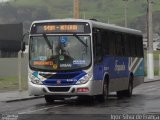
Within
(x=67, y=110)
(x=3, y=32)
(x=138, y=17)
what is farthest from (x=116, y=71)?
(x=138, y=17)

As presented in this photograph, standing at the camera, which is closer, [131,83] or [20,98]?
[20,98]

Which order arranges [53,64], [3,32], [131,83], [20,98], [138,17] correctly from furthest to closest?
[138,17]
[3,32]
[131,83]
[20,98]
[53,64]

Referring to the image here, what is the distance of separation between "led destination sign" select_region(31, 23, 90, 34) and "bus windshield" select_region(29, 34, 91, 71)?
0.63 ft

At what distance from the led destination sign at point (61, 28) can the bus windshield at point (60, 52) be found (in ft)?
0.63

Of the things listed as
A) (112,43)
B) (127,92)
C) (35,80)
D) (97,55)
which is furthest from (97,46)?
(127,92)

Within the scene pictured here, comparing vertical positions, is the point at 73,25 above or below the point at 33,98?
above

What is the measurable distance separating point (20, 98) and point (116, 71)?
14.7 ft

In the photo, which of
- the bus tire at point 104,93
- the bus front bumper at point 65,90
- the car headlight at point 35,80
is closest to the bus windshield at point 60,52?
the car headlight at point 35,80

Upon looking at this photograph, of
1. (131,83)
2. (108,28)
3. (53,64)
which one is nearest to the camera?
(53,64)

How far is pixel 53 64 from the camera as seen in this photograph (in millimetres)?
21875

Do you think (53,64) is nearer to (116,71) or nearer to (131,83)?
(116,71)

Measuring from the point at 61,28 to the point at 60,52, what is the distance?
93 cm

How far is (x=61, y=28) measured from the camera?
22.2m

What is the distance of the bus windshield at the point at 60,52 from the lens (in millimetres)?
21734
